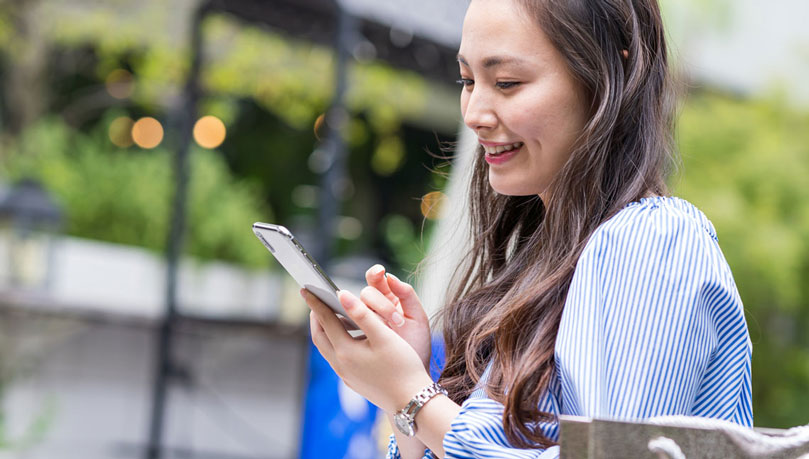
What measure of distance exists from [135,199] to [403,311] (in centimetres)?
729

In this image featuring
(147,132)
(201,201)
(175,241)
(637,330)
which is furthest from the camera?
(147,132)

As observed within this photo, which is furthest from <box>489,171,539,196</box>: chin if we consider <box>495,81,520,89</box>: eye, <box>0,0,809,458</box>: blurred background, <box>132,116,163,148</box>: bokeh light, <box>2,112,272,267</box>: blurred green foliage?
<box>132,116,163,148</box>: bokeh light

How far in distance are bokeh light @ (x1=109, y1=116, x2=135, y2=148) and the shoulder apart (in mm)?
9287

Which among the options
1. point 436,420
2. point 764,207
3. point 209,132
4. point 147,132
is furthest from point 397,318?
point 147,132

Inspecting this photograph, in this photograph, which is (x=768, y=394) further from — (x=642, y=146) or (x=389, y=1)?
(x=642, y=146)

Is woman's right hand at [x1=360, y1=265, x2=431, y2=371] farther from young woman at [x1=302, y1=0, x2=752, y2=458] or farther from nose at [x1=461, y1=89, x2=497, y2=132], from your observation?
nose at [x1=461, y1=89, x2=497, y2=132]

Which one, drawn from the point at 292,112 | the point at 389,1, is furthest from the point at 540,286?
the point at 292,112

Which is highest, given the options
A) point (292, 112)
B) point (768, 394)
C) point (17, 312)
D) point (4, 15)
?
point (4, 15)

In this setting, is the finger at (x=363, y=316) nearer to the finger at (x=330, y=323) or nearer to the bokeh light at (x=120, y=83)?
the finger at (x=330, y=323)

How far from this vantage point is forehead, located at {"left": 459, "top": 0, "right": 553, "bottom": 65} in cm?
103

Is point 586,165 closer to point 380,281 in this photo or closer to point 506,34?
point 506,34

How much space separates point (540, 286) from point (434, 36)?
4224 mm

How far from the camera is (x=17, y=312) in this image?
6.57 m

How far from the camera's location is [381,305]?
3.48 feet
